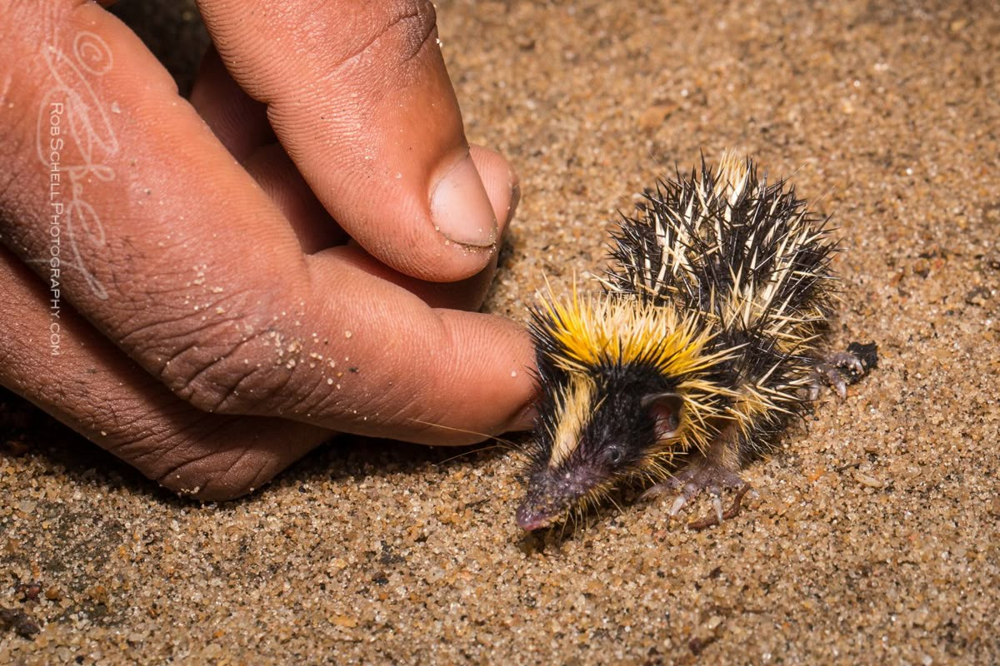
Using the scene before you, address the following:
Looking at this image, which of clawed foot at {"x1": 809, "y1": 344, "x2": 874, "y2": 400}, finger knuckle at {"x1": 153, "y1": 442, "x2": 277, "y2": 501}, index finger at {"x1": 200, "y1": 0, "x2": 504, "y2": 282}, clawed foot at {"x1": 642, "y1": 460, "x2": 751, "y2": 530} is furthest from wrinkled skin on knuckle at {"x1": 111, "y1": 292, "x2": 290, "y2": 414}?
clawed foot at {"x1": 809, "y1": 344, "x2": 874, "y2": 400}

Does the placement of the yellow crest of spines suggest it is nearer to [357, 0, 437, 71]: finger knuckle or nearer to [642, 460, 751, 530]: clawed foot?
[642, 460, 751, 530]: clawed foot

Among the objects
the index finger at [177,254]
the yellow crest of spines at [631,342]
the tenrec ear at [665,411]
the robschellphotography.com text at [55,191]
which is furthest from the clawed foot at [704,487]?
the robschellphotography.com text at [55,191]

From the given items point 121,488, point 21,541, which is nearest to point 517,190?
point 121,488

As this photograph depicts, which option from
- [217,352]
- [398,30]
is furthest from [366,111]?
[217,352]

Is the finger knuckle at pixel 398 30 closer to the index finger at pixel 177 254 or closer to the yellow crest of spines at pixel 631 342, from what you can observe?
the index finger at pixel 177 254

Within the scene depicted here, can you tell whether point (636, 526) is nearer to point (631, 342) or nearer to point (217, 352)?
point (631, 342)

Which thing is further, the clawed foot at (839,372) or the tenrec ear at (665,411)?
the clawed foot at (839,372)
